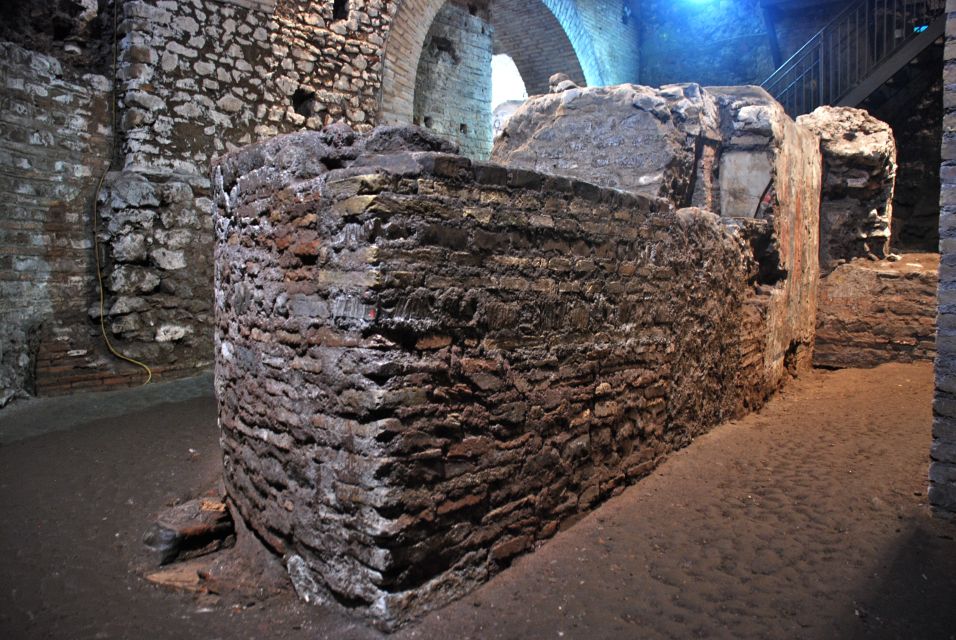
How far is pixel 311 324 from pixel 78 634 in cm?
147

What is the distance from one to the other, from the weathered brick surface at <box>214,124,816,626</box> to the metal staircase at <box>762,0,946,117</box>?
27.9ft

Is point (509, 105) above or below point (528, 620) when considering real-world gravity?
above

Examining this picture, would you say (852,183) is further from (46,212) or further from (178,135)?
(46,212)

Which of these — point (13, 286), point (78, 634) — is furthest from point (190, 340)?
point (78, 634)

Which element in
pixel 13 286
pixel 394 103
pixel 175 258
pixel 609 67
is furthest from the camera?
pixel 609 67

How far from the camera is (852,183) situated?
6.98m

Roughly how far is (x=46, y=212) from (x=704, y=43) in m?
15.3

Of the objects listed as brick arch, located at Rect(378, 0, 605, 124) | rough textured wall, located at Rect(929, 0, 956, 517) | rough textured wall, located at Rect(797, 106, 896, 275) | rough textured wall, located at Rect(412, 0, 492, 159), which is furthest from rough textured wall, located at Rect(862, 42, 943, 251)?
rough textured wall, located at Rect(929, 0, 956, 517)

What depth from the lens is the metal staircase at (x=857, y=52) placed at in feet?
31.1

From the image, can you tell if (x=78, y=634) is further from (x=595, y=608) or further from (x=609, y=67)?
(x=609, y=67)

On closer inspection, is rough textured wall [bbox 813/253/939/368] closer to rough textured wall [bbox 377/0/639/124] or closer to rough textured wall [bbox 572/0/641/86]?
rough textured wall [bbox 377/0/639/124]

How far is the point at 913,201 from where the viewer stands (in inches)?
386

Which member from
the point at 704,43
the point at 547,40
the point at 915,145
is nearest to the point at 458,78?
the point at 547,40

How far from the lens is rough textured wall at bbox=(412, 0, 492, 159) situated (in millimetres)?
10422
